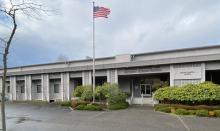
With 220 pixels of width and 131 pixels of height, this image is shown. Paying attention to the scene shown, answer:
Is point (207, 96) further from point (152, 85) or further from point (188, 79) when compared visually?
point (152, 85)

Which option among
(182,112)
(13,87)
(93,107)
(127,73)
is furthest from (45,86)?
(182,112)

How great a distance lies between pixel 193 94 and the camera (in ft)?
84.0

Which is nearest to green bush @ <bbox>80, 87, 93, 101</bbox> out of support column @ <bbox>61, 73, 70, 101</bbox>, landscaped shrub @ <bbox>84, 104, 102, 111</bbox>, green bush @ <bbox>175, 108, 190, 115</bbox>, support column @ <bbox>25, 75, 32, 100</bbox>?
landscaped shrub @ <bbox>84, 104, 102, 111</bbox>

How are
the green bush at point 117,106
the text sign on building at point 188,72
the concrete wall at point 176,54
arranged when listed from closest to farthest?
1. the text sign on building at point 188,72
2. the concrete wall at point 176,54
3. the green bush at point 117,106

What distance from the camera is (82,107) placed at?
28625 mm

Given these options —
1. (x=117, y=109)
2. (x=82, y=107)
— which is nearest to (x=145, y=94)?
(x=117, y=109)

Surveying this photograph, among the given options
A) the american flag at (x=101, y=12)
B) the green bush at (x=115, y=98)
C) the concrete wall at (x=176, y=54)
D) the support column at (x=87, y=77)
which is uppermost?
the american flag at (x=101, y=12)

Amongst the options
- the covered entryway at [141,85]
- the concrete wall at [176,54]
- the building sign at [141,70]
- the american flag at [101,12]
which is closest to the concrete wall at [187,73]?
the concrete wall at [176,54]

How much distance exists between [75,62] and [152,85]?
12.4 m

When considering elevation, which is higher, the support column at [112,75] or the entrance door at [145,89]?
the support column at [112,75]

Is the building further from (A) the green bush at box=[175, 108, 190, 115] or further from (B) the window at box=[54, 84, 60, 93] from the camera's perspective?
(A) the green bush at box=[175, 108, 190, 115]

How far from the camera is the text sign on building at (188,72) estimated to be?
91.6 feet

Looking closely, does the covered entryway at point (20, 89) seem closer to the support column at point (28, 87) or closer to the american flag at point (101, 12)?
the support column at point (28, 87)

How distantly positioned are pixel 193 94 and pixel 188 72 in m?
3.57
